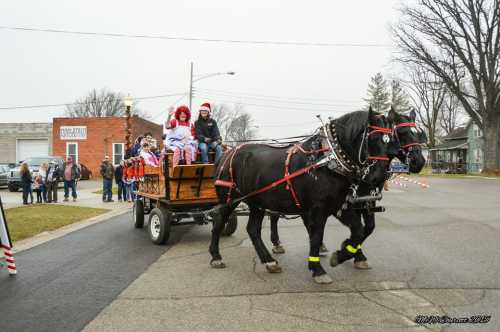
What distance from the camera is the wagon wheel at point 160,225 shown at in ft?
25.7

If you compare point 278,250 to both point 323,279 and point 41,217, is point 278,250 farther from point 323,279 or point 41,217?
point 41,217

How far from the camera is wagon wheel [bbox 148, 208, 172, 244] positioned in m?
7.84

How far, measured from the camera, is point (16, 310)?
4531 mm

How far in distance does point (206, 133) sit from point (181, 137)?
490 mm

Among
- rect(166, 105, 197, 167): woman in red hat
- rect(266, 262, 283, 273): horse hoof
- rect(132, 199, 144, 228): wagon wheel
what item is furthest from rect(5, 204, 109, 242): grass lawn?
rect(266, 262, 283, 273): horse hoof

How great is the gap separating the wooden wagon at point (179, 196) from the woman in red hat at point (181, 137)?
0.27m

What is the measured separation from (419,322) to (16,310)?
13.1 feet

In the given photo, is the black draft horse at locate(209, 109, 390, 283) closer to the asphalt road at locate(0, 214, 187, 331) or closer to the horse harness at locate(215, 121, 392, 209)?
the horse harness at locate(215, 121, 392, 209)

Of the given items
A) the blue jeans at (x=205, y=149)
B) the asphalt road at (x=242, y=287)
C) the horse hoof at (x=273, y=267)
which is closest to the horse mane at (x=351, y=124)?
the asphalt road at (x=242, y=287)

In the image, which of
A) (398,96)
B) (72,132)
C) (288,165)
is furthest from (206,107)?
(398,96)

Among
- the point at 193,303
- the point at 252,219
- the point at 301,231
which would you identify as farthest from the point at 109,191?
the point at 193,303

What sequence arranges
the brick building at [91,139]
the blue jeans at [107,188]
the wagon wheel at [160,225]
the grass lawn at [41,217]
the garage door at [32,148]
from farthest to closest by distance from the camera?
the garage door at [32,148] → the brick building at [91,139] → the blue jeans at [107,188] → the grass lawn at [41,217] → the wagon wheel at [160,225]

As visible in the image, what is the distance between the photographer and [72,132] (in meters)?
36.1

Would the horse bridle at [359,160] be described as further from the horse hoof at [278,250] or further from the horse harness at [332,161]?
the horse hoof at [278,250]
